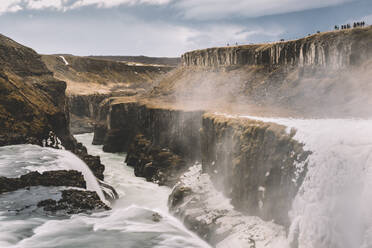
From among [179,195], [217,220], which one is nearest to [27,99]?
[179,195]

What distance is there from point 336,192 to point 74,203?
11.1 m

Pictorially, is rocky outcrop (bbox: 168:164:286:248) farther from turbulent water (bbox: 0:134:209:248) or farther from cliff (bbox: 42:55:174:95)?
cliff (bbox: 42:55:174:95)

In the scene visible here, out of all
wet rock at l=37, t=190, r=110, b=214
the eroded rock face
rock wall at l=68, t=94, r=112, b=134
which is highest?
rock wall at l=68, t=94, r=112, b=134

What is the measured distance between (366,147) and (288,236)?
499 cm

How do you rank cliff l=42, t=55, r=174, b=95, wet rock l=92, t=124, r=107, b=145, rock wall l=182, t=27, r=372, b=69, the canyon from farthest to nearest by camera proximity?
cliff l=42, t=55, r=174, b=95 → wet rock l=92, t=124, r=107, b=145 → rock wall l=182, t=27, r=372, b=69 → the canyon

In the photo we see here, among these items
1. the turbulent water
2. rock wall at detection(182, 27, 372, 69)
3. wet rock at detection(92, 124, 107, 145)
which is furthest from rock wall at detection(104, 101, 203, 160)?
the turbulent water

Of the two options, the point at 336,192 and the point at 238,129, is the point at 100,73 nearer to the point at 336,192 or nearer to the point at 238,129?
the point at 238,129

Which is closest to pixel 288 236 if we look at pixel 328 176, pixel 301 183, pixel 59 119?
pixel 301 183

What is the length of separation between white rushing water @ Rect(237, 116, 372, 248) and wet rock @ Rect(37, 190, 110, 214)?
29.2ft

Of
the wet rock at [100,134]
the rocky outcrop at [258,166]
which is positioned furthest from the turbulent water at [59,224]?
the wet rock at [100,134]

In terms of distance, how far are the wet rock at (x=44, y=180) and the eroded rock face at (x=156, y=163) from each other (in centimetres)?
1557

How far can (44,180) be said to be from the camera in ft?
55.8

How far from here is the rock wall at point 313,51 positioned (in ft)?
99.5

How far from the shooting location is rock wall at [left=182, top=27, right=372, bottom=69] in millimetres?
30312
